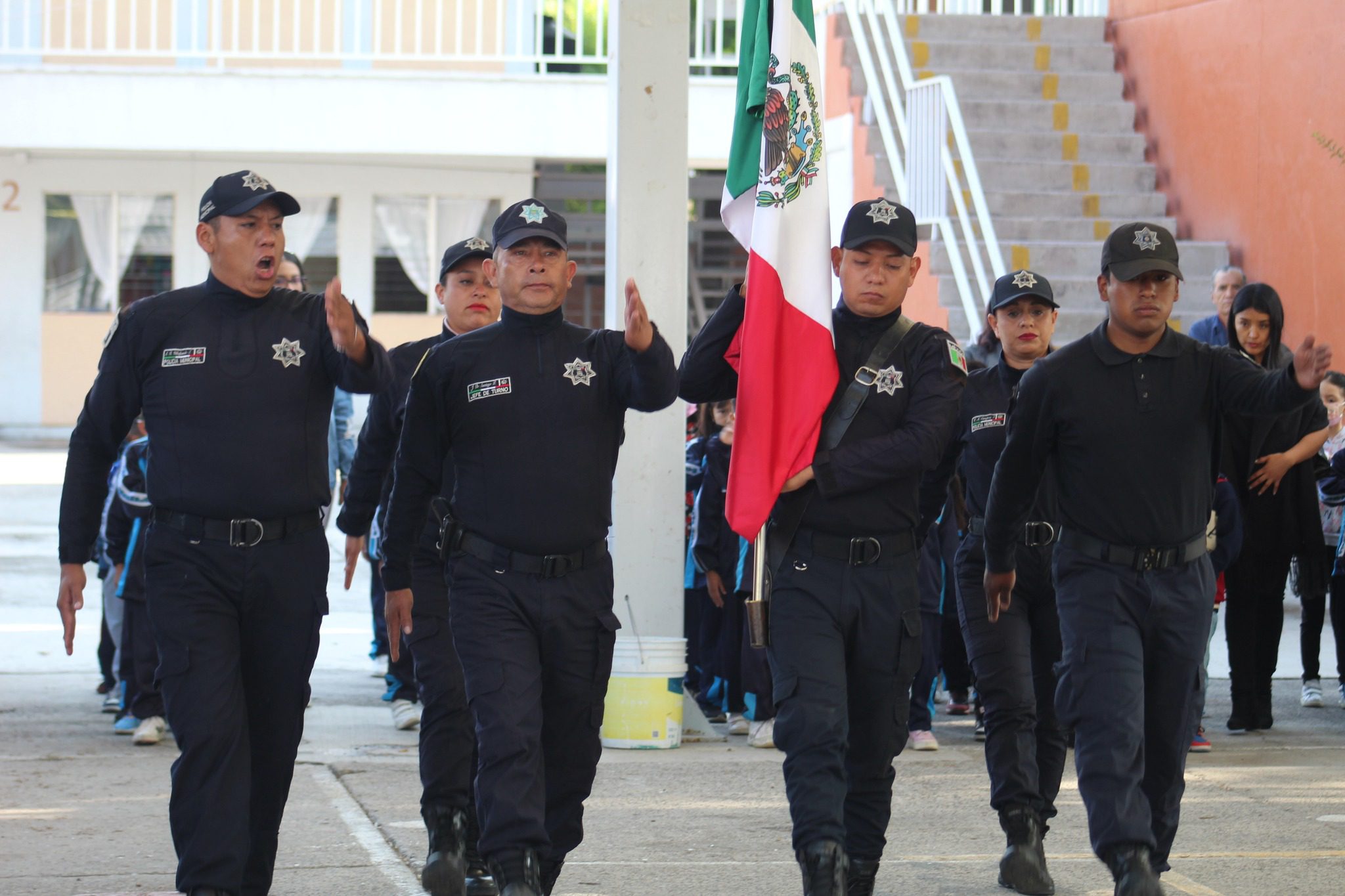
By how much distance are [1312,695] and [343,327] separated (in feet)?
22.7

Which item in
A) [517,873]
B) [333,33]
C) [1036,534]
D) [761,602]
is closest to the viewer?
[517,873]

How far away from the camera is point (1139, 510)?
5258 millimetres

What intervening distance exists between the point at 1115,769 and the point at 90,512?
3.17 meters

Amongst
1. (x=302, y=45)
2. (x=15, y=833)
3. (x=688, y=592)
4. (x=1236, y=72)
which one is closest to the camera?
(x=15, y=833)

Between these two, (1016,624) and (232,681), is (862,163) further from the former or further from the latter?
(232,681)

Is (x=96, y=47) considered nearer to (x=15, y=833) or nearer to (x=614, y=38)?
(x=614, y=38)

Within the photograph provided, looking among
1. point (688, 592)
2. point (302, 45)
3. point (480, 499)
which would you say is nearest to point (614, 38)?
point (688, 592)

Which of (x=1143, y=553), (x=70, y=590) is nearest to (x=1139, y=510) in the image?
(x=1143, y=553)

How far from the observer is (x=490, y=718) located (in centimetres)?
508

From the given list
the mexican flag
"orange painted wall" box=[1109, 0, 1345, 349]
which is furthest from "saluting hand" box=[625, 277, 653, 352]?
"orange painted wall" box=[1109, 0, 1345, 349]

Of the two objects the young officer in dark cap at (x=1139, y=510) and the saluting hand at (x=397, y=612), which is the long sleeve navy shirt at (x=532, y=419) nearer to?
the saluting hand at (x=397, y=612)

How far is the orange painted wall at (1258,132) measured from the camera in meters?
13.1

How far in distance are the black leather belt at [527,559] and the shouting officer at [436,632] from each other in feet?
1.45

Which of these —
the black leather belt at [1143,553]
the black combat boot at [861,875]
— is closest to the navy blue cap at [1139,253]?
the black leather belt at [1143,553]
